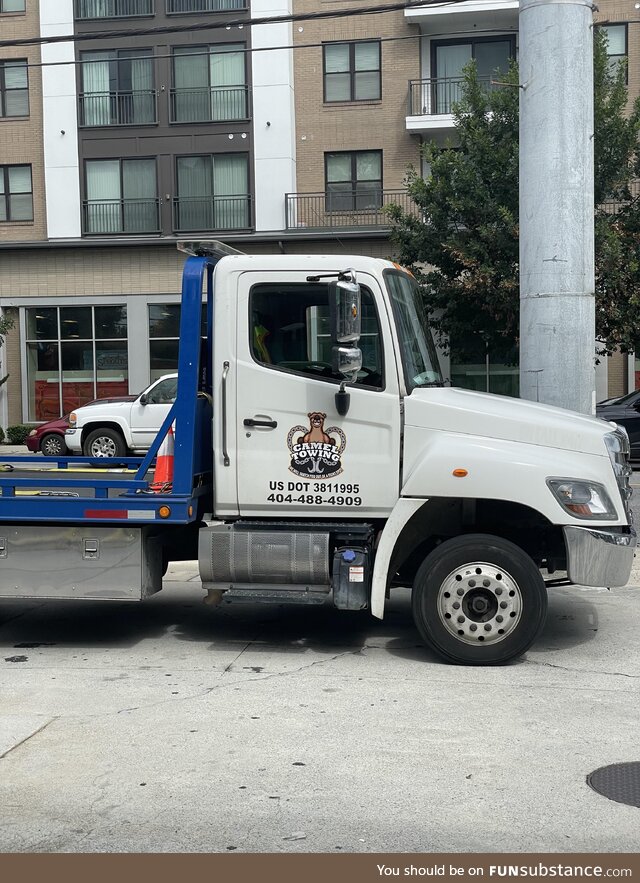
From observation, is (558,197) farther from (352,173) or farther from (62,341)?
(62,341)

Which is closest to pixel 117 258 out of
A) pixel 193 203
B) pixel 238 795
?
pixel 193 203

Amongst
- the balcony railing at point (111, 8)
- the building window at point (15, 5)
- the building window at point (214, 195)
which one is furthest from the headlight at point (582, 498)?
the building window at point (15, 5)

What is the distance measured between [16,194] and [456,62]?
547 inches

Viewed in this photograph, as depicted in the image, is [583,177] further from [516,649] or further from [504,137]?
[504,137]

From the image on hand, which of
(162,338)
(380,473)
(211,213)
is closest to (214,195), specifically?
(211,213)

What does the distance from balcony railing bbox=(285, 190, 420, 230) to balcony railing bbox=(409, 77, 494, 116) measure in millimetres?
2590

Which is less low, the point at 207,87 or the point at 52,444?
the point at 207,87

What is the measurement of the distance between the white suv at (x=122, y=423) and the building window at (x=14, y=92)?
14.6 metres

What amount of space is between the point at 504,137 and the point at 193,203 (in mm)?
11681

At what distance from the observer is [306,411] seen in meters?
7.00

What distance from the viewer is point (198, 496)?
7309 mm

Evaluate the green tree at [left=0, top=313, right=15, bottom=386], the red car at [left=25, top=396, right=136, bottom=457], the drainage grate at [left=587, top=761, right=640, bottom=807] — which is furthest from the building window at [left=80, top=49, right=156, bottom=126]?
the drainage grate at [left=587, top=761, right=640, bottom=807]

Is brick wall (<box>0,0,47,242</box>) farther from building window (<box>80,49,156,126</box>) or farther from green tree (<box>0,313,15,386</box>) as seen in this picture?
green tree (<box>0,313,15,386</box>)

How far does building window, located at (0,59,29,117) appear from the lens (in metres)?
31.9
